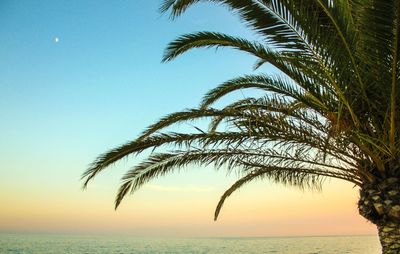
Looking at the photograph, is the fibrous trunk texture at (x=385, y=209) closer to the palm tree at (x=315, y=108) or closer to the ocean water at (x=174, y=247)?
the palm tree at (x=315, y=108)

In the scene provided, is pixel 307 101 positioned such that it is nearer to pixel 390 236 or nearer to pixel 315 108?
pixel 315 108

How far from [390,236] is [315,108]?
250 centimetres

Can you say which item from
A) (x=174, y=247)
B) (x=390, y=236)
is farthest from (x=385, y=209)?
(x=174, y=247)

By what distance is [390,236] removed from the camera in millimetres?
6820

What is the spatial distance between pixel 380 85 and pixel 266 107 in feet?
6.26

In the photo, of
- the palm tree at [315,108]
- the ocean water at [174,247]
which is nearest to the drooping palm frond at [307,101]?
the palm tree at [315,108]

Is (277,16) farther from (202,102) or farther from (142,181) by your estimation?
(142,181)

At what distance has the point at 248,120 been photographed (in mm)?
6859

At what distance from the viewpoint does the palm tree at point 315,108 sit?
5.55 metres

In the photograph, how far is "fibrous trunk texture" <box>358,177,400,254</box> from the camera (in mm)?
6613

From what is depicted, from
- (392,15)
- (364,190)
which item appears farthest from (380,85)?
(364,190)

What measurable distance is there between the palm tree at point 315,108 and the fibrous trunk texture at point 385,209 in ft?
0.05

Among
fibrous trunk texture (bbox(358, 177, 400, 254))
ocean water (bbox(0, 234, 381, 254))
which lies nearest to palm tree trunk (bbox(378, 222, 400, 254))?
fibrous trunk texture (bbox(358, 177, 400, 254))

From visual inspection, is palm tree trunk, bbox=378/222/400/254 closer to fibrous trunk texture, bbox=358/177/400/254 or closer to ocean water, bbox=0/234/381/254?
fibrous trunk texture, bbox=358/177/400/254
